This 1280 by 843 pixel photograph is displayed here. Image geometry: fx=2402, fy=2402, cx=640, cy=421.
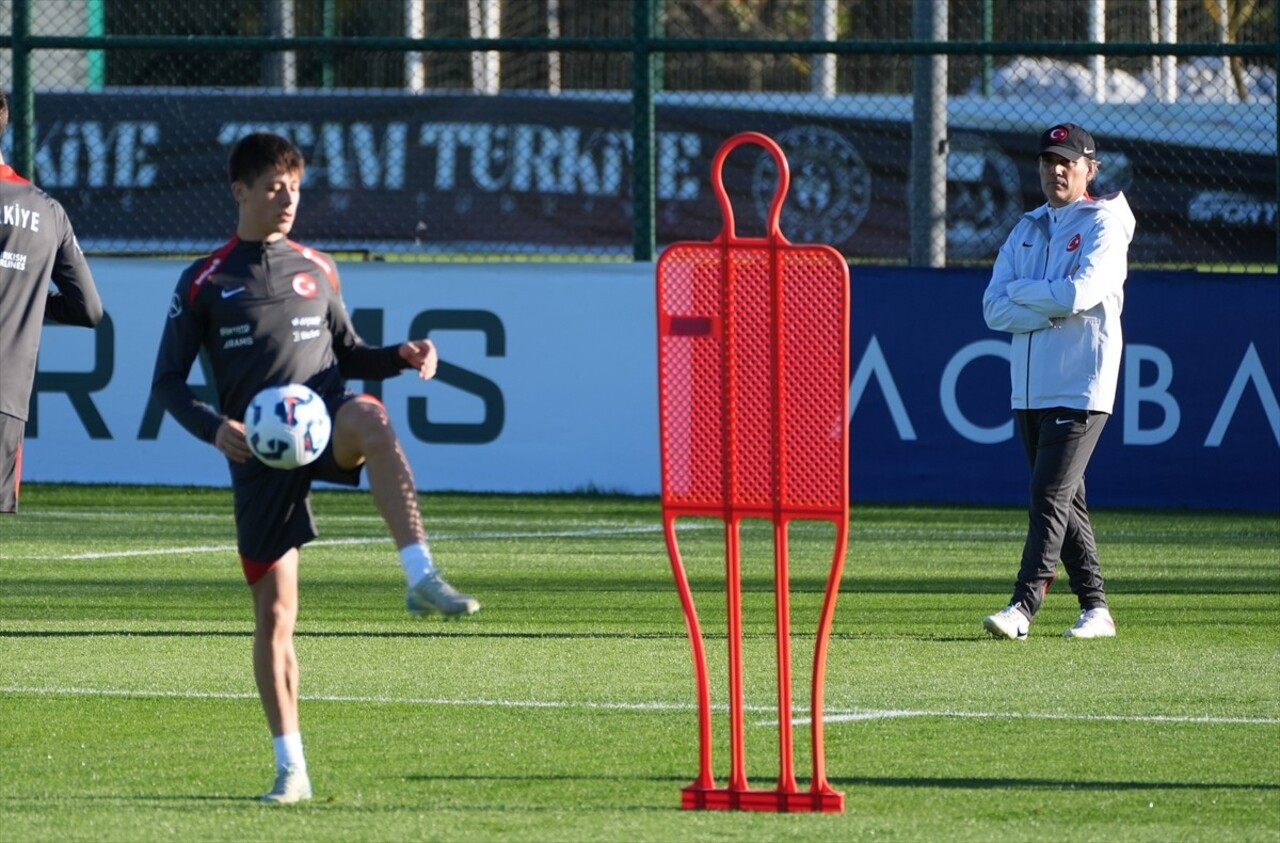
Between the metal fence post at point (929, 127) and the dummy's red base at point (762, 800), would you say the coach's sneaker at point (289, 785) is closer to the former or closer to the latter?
the dummy's red base at point (762, 800)

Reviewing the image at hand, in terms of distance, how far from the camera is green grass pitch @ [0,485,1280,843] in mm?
6426

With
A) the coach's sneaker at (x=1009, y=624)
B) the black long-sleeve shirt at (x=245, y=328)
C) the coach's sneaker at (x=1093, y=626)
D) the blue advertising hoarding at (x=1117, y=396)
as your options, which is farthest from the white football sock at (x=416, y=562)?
the blue advertising hoarding at (x=1117, y=396)

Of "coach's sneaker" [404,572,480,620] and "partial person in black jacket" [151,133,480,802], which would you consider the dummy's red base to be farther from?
"partial person in black jacket" [151,133,480,802]

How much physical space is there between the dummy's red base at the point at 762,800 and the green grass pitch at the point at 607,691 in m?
0.05

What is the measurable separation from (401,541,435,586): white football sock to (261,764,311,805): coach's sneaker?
802 millimetres

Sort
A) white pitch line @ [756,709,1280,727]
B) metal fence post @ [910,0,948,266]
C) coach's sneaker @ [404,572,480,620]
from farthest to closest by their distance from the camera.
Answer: metal fence post @ [910,0,948,266] → white pitch line @ [756,709,1280,727] → coach's sneaker @ [404,572,480,620]

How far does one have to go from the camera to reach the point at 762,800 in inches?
252

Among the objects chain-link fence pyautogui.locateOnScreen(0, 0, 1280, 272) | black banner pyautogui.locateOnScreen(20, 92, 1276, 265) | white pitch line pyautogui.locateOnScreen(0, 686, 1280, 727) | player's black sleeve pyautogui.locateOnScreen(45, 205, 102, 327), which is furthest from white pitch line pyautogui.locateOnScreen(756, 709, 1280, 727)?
black banner pyautogui.locateOnScreen(20, 92, 1276, 265)

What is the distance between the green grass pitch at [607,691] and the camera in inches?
253

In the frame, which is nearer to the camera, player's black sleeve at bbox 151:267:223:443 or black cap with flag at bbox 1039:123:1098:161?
player's black sleeve at bbox 151:267:223:443

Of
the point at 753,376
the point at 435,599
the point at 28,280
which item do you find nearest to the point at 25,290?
the point at 28,280

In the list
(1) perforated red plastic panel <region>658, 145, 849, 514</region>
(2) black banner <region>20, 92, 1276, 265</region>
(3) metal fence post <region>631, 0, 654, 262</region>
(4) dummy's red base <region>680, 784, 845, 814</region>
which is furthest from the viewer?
(2) black banner <region>20, 92, 1276, 265</region>

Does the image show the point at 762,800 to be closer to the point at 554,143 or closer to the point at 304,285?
the point at 304,285

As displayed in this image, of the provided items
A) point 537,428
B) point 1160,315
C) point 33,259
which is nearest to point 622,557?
point 537,428
